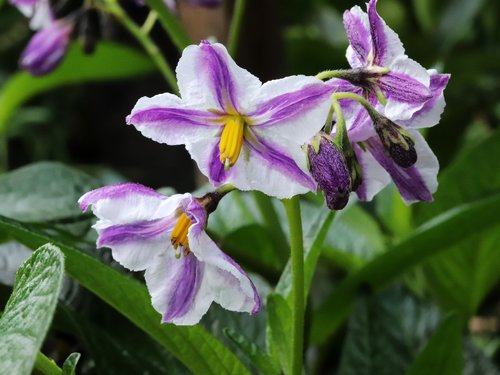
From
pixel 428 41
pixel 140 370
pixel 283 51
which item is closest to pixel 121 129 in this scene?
pixel 428 41

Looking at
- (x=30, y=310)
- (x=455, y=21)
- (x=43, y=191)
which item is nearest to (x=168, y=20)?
(x=43, y=191)

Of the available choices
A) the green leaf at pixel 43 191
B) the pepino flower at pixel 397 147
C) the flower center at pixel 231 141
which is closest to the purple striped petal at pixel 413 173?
the pepino flower at pixel 397 147

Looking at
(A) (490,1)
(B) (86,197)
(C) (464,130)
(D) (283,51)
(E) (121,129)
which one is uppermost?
(B) (86,197)

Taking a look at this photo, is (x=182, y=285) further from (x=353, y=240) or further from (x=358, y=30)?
(x=353, y=240)

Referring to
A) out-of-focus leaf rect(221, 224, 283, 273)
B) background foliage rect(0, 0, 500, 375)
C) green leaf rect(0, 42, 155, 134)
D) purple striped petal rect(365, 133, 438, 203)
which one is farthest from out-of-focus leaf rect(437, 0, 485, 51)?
purple striped petal rect(365, 133, 438, 203)

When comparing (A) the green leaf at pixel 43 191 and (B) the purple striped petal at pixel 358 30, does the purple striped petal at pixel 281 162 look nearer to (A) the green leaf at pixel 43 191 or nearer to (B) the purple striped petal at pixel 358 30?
(B) the purple striped petal at pixel 358 30

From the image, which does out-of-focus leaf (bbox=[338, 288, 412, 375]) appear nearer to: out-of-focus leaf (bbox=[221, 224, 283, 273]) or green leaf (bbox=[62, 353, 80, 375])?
out-of-focus leaf (bbox=[221, 224, 283, 273])

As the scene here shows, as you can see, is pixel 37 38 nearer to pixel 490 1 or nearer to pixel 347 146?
pixel 347 146
